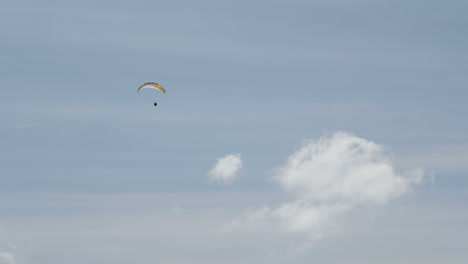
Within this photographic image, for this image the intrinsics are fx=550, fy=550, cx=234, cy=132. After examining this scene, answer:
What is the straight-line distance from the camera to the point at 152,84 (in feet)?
543
